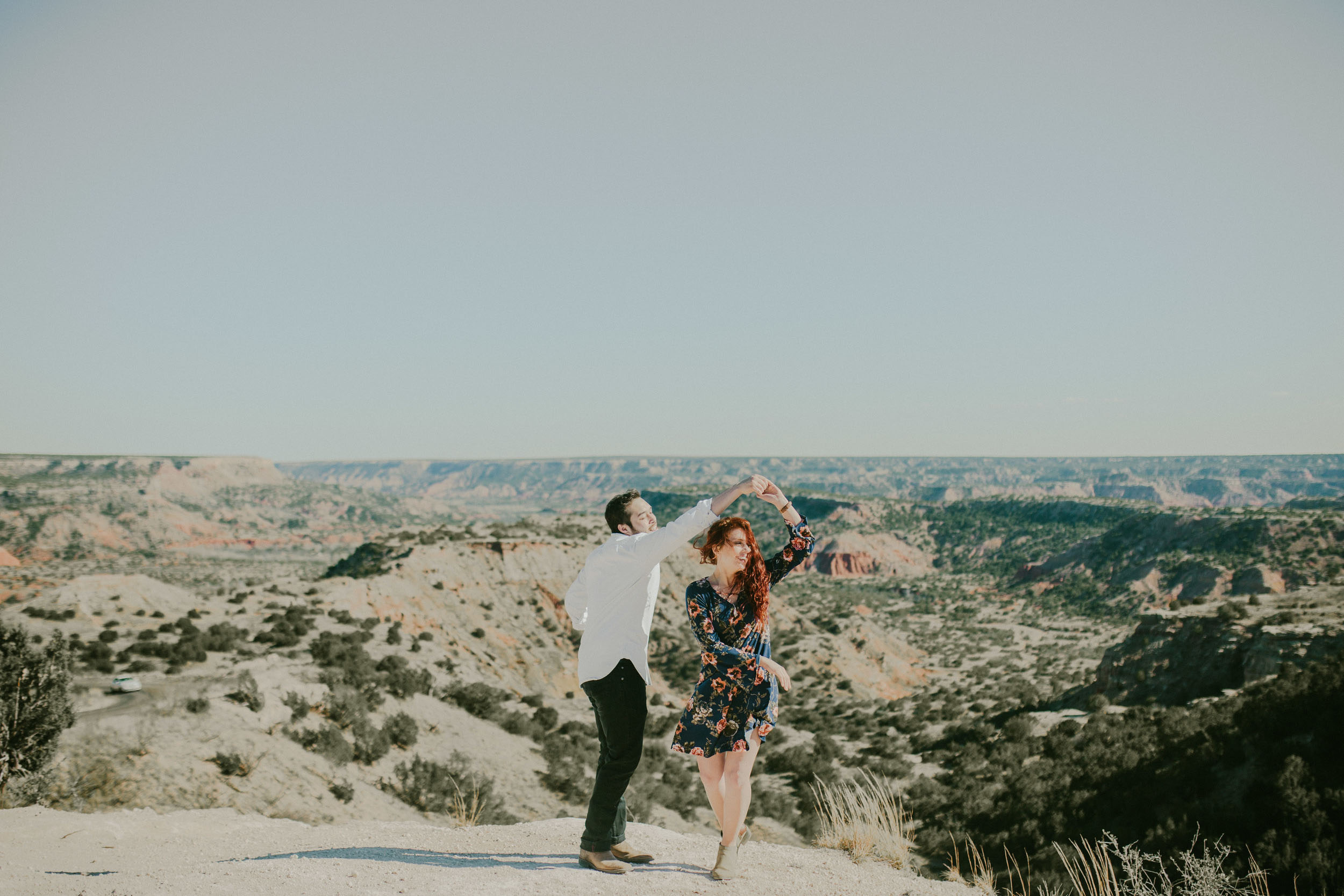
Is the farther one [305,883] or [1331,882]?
[1331,882]

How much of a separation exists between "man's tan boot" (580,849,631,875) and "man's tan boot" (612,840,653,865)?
5cm

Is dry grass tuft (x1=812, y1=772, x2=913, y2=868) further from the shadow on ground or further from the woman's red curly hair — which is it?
the woman's red curly hair

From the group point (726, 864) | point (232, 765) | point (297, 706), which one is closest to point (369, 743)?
point (297, 706)

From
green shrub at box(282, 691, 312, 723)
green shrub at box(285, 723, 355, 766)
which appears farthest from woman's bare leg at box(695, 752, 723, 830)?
green shrub at box(282, 691, 312, 723)

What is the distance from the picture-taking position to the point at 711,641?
13.0ft

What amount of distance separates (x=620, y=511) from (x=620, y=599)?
20.2 inches

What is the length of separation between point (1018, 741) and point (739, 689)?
1768cm

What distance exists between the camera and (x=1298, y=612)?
1942cm

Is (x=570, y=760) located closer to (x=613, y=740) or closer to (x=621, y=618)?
(x=613, y=740)

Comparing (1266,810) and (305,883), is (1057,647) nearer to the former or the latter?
(1266,810)

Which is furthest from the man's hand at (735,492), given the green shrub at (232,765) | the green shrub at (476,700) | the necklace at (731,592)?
the green shrub at (476,700)

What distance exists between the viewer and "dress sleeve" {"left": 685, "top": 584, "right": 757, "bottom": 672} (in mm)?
3926

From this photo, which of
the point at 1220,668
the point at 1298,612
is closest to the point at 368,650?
the point at 1220,668

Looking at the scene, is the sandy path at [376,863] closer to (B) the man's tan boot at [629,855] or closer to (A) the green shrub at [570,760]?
(B) the man's tan boot at [629,855]
